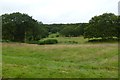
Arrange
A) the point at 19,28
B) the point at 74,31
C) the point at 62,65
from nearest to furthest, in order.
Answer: the point at 62,65, the point at 19,28, the point at 74,31

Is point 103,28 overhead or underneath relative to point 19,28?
underneath

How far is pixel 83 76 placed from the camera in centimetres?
1927

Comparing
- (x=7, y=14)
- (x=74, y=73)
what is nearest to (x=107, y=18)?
(x=7, y=14)

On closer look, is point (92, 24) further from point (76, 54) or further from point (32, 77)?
point (32, 77)

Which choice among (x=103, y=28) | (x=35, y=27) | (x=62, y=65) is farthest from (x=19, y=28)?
(x=62, y=65)

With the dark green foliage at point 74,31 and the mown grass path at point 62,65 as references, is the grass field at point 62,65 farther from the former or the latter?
the dark green foliage at point 74,31

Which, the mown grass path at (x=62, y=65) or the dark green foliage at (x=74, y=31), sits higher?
the dark green foliage at (x=74, y=31)

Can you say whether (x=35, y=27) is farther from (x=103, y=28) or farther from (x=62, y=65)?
(x=62, y=65)

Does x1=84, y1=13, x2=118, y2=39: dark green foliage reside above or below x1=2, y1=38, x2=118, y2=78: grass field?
above

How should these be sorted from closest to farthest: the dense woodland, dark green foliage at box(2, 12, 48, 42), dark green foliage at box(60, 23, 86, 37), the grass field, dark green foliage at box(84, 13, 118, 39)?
1. the grass field
2. dark green foliage at box(84, 13, 118, 39)
3. the dense woodland
4. dark green foliage at box(2, 12, 48, 42)
5. dark green foliage at box(60, 23, 86, 37)

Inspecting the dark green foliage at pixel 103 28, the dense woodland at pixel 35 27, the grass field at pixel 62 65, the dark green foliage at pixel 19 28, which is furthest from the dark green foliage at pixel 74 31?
the grass field at pixel 62 65

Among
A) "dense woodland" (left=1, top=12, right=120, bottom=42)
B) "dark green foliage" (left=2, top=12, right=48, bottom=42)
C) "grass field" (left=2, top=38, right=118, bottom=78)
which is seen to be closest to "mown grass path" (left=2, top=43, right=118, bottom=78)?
"grass field" (left=2, top=38, right=118, bottom=78)

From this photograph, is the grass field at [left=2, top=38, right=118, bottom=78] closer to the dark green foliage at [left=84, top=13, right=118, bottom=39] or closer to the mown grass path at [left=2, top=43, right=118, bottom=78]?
the mown grass path at [left=2, top=43, right=118, bottom=78]

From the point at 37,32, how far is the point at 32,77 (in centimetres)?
8708
